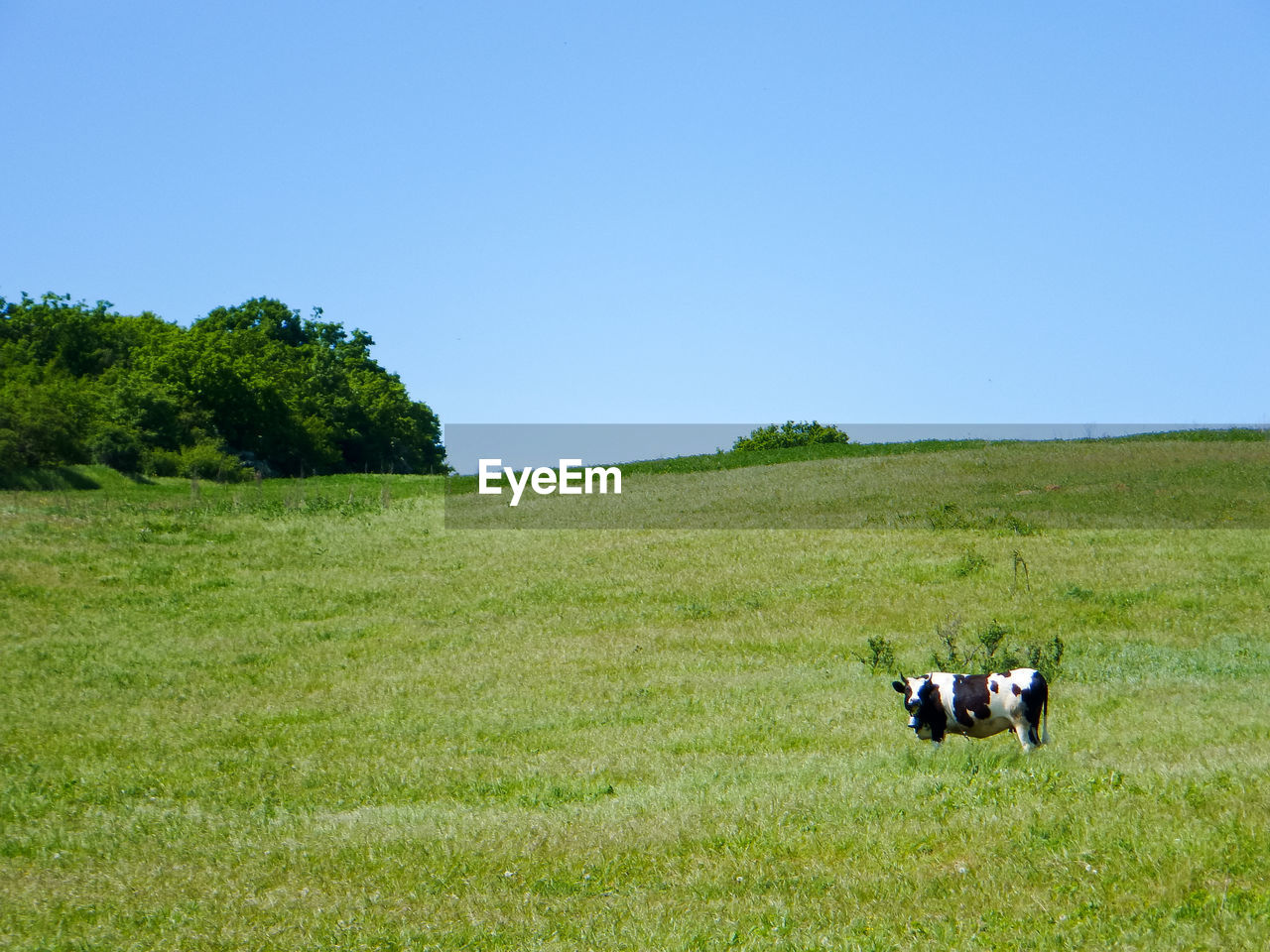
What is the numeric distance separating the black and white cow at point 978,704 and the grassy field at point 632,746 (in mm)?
439

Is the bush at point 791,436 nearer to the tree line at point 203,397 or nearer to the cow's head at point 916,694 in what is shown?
the tree line at point 203,397

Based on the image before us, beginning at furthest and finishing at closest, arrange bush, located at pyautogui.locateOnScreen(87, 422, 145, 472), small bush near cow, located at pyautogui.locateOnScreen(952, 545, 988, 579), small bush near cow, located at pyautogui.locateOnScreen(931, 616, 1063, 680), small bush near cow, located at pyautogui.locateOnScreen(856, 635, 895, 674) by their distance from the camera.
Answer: bush, located at pyautogui.locateOnScreen(87, 422, 145, 472)
small bush near cow, located at pyautogui.locateOnScreen(952, 545, 988, 579)
small bush near cow, located at pyautogui.locateOnScreen(856, 635, 895, 674)
small bush near cow, located at pyautogui.locateOnScreen(931, 616, 1063, 680)

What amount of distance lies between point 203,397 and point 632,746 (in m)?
95.6

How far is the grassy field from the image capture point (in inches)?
352

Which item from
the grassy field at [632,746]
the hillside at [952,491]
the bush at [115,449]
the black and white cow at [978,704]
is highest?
the bush at [115,449]

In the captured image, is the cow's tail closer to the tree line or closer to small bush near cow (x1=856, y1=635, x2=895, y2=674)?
small bush near cow (x1=856, y1=635, x2=895, y2=674)

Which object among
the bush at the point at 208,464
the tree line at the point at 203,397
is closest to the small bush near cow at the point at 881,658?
the tree line at the point at 203,397

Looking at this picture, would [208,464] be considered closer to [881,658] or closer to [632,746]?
[881,658]

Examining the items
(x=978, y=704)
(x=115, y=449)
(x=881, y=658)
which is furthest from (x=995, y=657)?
(x=115, y=449)

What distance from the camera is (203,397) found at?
103938mm

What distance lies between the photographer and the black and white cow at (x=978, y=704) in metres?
13.3

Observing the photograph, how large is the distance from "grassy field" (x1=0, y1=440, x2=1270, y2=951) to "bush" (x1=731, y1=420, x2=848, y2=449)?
79180 mm

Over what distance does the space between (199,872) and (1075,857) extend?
25.9ft

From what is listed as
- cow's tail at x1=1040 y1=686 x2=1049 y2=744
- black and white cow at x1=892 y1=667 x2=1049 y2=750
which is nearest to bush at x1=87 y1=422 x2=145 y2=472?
black and white cow at x1=892 y1=667 x2=1049 y2=750
